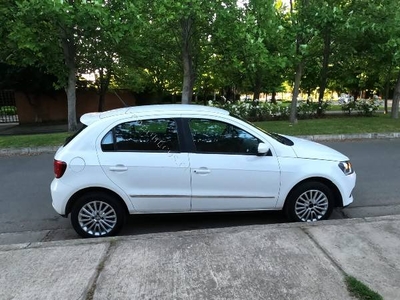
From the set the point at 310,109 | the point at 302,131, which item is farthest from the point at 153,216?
the point at 310,109

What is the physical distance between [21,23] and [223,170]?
28.9 ft

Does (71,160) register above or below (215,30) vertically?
below

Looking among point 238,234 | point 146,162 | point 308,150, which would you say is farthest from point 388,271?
point 146,162

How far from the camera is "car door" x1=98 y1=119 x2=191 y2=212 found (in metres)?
4.02

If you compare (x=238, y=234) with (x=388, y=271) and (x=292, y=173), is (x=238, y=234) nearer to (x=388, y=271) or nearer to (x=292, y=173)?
(x=292, y=173)

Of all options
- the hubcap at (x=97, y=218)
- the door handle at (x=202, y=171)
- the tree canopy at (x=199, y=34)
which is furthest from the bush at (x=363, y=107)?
the hubcap at (x=97, y=218)

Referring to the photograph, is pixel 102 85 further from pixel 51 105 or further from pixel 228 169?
pixel 228 169

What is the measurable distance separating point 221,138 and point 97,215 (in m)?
1.78

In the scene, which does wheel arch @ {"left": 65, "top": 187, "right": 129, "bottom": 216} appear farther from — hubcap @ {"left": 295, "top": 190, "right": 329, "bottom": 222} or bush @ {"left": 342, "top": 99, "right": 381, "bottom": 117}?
bush @ {"left": 342, "top": 99, "right": 381, "bottom": 117}

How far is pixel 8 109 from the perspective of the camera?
2455 centimetres

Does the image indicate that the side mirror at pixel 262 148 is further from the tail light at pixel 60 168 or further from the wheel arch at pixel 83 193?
the tail light at pixel 60 168

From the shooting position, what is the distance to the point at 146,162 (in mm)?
4023

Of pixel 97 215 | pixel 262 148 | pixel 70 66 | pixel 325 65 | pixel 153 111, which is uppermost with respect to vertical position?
pixel 325 65

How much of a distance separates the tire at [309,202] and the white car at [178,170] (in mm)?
13
